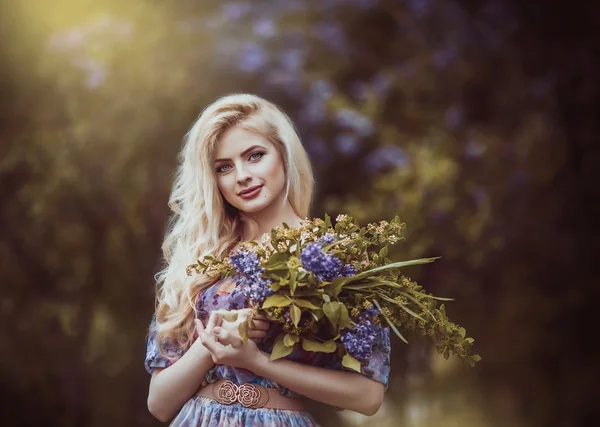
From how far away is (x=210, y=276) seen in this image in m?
2.20

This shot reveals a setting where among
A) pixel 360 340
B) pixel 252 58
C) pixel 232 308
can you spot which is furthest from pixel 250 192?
pixel 252 58

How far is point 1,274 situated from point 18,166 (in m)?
0.46

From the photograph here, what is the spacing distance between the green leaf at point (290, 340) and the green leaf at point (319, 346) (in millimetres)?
19

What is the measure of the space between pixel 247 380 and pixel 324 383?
0.67ft

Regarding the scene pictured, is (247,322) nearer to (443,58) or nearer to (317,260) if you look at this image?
(317,260)

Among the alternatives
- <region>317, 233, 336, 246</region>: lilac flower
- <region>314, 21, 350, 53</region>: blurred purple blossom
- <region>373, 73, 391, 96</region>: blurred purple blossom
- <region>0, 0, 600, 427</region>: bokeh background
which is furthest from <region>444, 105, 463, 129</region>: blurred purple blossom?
<region>317, 233, 336, 246</region>: lilac flower

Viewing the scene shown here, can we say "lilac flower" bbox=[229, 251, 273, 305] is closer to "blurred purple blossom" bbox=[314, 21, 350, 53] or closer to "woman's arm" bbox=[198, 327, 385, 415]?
"woman's arm" bbox=[198, 327, 385, 415]

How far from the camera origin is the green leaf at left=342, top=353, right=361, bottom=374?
2.00m

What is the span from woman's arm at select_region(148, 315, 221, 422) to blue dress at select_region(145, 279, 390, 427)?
27mm

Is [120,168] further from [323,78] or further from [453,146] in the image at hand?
[453,146]

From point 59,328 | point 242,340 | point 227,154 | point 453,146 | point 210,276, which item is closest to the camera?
point 242,340

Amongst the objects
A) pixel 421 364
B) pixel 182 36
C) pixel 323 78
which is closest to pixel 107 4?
pixel 182 36

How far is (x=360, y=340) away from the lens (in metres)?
2.02

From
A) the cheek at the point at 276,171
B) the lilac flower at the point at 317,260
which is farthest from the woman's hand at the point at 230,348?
the cheek at the point at 276,171
